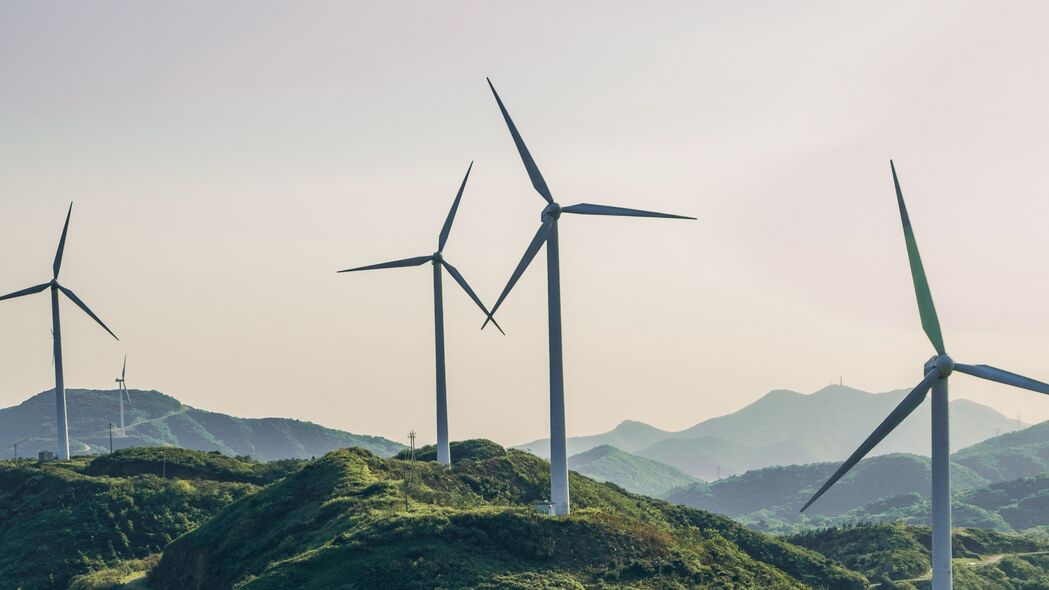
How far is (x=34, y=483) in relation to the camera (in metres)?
155

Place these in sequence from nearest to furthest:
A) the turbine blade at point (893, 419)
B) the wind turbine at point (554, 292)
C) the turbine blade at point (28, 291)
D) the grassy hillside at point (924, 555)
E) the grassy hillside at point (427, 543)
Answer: the turbine blade at point (893, 419), the grassy hillside at point (427, 543), the wind turbine at point (554, 292), the grassy hillside at point (924, 555), the turbine blade at point (28, 291)

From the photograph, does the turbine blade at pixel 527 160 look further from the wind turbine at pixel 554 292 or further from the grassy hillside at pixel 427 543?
the grassy hillside at pixel 427 543

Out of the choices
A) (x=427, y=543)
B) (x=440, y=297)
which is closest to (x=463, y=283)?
(x=440, y=297)

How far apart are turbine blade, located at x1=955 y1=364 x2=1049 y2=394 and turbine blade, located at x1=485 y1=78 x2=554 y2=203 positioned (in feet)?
128

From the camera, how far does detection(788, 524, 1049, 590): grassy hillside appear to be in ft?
499

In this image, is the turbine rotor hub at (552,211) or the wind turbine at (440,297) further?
the wind turbine at (440,297)

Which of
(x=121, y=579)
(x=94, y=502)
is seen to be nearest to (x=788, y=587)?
(x=121, y=579)

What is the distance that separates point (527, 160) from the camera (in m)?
105

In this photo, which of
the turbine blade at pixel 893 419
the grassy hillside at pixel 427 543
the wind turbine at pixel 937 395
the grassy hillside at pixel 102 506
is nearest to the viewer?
the wind turbine at pixel 937 395

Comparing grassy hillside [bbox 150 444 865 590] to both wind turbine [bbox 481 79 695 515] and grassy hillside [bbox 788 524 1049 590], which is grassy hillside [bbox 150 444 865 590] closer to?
wind turbine [bbox 481 79 695 515]

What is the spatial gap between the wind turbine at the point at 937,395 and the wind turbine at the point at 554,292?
68.5ft

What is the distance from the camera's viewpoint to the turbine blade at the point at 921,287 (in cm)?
7888

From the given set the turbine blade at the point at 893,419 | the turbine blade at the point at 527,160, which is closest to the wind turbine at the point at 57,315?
the turbine blade at the point at 527,160

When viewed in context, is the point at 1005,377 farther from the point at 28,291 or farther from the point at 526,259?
the point at 28,291
